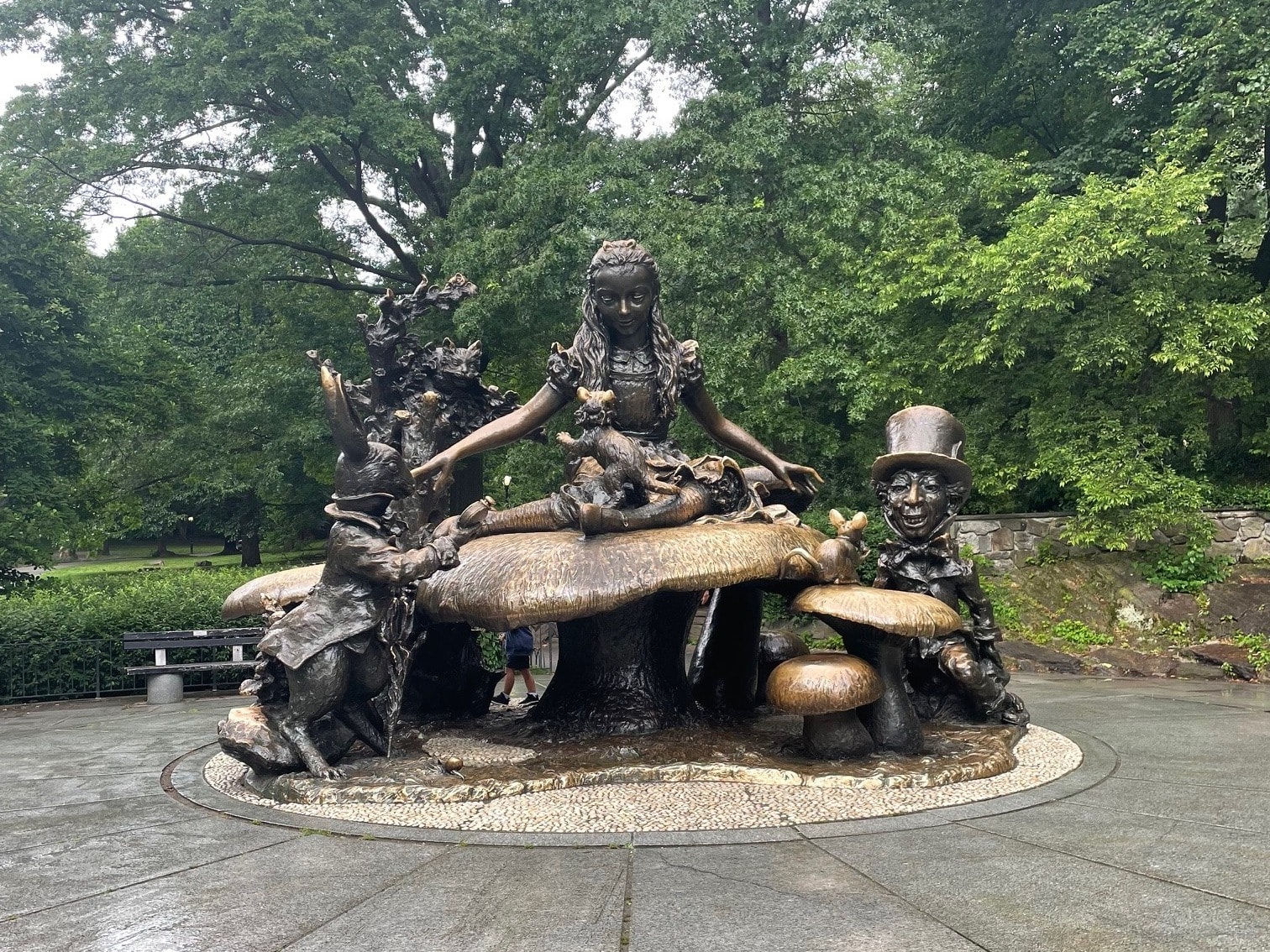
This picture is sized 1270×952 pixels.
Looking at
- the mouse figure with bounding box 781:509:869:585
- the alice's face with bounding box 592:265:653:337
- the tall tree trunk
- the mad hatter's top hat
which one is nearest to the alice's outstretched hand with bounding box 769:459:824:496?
the mad hatter's top hat

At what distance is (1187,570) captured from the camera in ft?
44.1

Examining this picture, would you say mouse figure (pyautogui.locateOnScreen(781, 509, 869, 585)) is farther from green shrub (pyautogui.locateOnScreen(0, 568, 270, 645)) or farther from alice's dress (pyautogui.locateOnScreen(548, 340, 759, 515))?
green shrub (pyautogui.locateOnScreen(0, 568, 270, 645))

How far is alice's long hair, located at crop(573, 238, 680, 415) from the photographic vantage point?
23.2 ft

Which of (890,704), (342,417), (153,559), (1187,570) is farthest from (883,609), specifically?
(153,559)

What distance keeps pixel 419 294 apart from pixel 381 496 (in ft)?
12.3

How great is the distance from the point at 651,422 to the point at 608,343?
2.24ft

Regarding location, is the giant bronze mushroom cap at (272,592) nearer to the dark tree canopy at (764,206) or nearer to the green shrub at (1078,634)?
the dark tree canopy at (764,206)

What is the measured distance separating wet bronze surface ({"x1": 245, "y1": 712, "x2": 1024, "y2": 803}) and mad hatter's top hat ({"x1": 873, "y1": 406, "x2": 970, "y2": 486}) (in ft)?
6.31

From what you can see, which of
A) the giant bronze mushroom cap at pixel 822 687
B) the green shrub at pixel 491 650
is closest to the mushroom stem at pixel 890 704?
the giant bronze mushroom cap at pixel 822 687

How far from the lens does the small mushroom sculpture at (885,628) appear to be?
223 inches

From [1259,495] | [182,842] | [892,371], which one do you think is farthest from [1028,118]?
[182,842]

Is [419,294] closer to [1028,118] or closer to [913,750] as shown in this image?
[913,750]

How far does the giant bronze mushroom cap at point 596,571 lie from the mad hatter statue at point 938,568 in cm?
138

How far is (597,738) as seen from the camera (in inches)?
258
